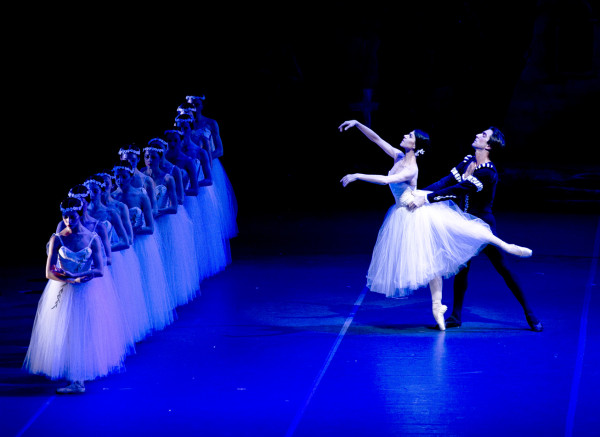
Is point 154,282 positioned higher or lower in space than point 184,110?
lower

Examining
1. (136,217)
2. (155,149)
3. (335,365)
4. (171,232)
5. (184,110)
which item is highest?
(184,110)

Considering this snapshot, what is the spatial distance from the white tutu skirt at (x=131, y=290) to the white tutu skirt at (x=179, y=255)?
0.83 metres

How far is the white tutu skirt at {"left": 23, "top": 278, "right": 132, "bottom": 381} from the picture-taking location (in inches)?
217

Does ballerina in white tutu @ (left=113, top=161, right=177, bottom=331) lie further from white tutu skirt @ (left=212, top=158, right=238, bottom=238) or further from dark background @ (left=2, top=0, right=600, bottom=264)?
dark background @ (left=2, top=0, right=600, bottom=264)

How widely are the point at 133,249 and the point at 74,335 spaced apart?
1331mm

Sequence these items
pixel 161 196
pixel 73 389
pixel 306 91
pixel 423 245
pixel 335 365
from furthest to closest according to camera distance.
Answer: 1. pixel 306 91
2. pixel 161 196
3. pixel 423 245
4. pixel 335 365
5. pixel 73 389

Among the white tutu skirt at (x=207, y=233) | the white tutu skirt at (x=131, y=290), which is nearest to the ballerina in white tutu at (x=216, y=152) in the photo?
the white tutu skirt at (x=207, y=233)

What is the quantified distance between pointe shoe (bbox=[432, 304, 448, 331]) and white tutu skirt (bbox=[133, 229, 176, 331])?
73.0 inches

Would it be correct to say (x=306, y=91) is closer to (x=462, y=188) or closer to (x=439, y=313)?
(x=462, y=188)

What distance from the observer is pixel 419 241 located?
6637mm

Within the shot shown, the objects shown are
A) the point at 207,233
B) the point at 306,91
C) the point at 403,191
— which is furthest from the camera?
the point at 306,91

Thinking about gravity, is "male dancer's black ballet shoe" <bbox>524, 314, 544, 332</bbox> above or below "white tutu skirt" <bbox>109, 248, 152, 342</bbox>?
below

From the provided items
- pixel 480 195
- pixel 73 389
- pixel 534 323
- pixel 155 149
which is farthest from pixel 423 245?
pixel 73 389

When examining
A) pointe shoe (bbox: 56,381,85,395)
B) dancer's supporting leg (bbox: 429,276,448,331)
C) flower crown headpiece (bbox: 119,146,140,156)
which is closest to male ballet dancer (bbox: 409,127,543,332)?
dancer's supporting leg (bbox: 429,276,448,331)
